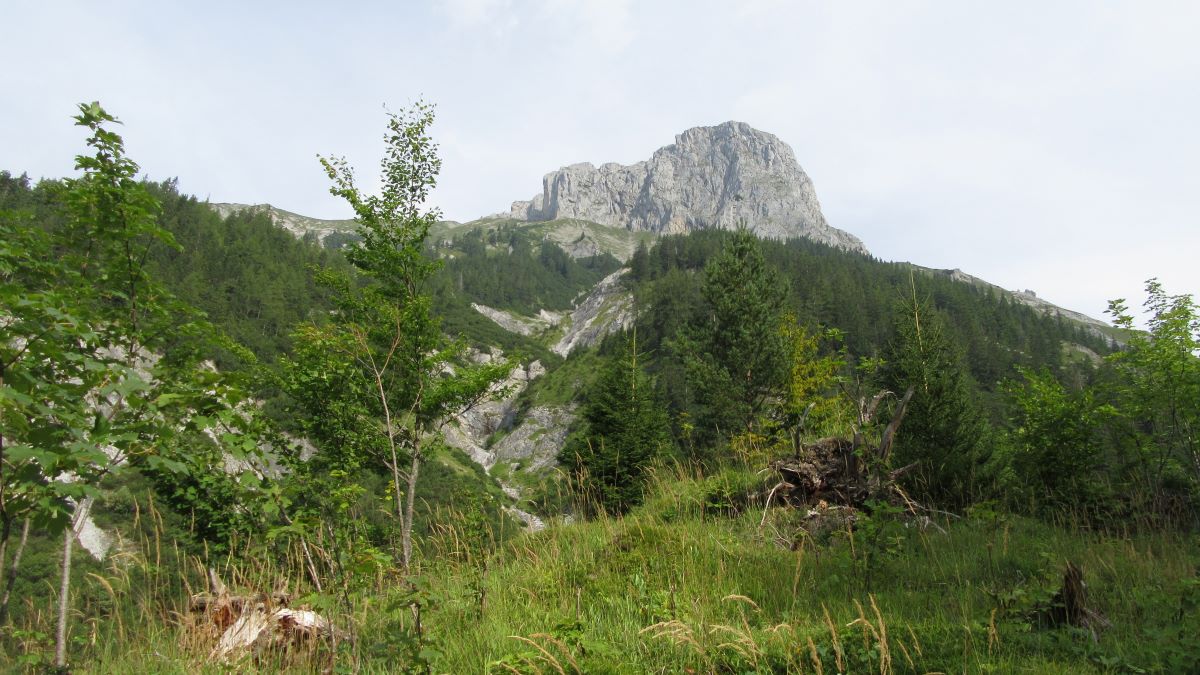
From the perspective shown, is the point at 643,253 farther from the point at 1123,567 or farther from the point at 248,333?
the point at 1123,567

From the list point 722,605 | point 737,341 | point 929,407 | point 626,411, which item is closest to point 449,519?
point 722,605

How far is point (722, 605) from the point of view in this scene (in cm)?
403

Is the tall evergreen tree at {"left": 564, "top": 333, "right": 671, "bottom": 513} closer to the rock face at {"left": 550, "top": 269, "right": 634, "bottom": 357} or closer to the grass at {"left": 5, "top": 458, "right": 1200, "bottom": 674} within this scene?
the grass at {"left": 5, "top": 458, "right": 1200, "bottom": 674}

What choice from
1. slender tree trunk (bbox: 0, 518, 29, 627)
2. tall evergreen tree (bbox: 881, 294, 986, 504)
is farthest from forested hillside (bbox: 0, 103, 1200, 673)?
tall evergreen tree (bbox: 881, 294, 986, 504)

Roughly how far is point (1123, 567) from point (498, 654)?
5.32 m

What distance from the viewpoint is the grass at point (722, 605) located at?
2.89 metres

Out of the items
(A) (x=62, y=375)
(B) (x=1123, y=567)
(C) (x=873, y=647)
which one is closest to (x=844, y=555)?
(C) (x=873, y=647)

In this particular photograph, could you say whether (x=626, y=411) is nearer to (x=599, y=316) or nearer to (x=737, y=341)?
(x=737, y=341)

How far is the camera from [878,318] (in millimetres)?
84438

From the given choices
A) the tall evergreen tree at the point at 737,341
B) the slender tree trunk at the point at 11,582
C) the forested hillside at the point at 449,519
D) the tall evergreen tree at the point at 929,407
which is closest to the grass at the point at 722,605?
the forested hillside at the point at 449,519

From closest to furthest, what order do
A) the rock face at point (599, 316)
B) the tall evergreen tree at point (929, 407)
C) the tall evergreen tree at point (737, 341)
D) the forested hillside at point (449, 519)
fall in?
the forested hillside at point (449, 519) < the tall evergreen tree at point (929, 407) < the tall evergreen tree at point (737, 341) < the rock face at point (599, 316)

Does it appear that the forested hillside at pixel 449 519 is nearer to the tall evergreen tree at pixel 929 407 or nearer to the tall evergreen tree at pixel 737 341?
the tall evergreen tree at pixel 929 407

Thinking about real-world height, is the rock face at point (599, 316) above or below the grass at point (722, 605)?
above

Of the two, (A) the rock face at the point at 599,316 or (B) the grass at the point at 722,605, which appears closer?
(B) the grass at the point at 722,605
